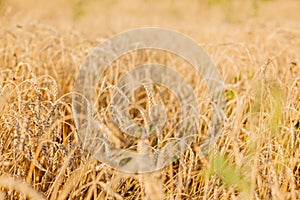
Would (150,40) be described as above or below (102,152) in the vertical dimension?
above

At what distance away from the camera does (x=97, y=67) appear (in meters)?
2.00

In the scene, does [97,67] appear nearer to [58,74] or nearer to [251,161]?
[58,74]

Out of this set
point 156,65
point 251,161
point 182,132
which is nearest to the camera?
point 251,161

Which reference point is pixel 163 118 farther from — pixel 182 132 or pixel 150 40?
pixel 150 40

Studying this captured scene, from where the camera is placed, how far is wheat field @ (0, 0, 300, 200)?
101 cm

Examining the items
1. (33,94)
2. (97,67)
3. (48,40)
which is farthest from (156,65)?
(33,94)

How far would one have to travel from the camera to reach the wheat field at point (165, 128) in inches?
39.8

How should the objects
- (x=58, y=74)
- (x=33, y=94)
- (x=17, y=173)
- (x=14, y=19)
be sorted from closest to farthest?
(x=17, y=173) < (x=33, y=94) < (x=58, y=74) < (x=14, y=19)

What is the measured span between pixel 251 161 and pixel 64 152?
1.95 ft

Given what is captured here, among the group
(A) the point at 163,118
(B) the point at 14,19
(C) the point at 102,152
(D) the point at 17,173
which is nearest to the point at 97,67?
(A) the point at 163,118

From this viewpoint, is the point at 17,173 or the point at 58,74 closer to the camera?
the point at 17,173

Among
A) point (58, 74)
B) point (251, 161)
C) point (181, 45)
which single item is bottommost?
point (251, 161)

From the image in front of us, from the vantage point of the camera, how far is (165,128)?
62.9 inches

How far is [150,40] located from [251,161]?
5.11ft
